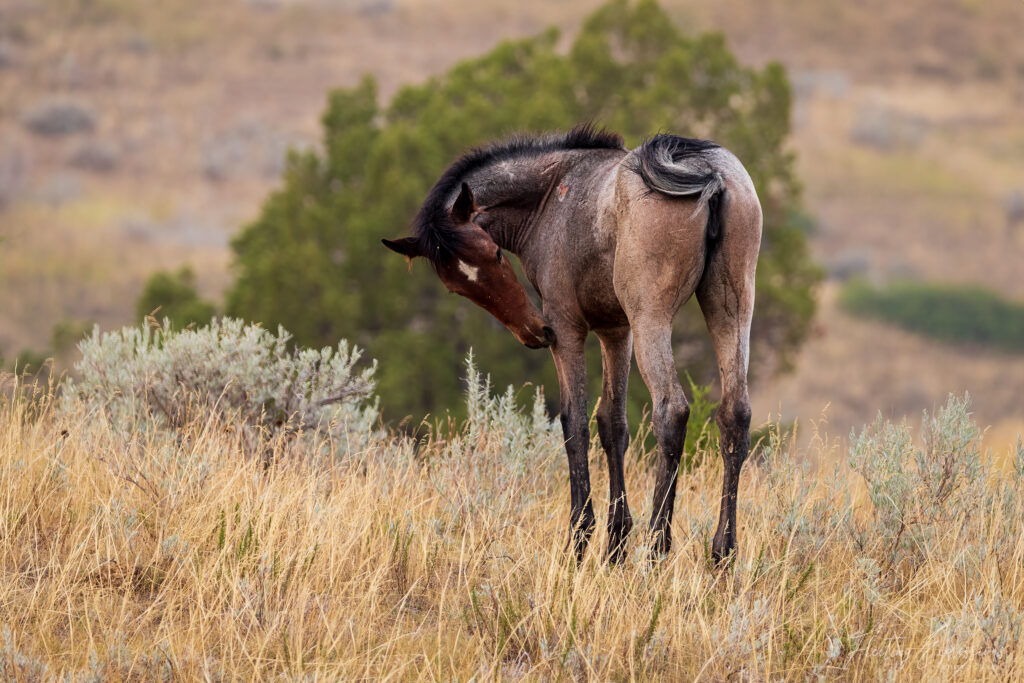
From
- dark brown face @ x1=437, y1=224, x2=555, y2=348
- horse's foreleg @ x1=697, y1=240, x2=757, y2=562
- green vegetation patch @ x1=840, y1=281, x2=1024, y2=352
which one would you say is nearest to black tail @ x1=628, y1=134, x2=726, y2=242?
horse's foreleg @ x1=697, y1=240, x2=757, y2=562

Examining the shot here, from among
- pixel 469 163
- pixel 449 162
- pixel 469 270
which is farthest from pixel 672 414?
pixel 449 162

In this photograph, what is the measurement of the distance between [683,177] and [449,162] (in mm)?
11944

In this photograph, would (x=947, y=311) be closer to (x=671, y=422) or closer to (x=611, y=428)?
(x=611, y=428)

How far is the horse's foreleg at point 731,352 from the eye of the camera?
4.51 m

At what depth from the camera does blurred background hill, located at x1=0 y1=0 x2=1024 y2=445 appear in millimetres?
40312

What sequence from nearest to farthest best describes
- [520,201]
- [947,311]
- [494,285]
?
1. [494,285]
2. [520,201]
3. [947,311]

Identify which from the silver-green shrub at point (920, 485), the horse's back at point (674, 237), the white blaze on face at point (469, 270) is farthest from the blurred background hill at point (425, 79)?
the horse's back at point (674, 237)

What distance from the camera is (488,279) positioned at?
198 inches

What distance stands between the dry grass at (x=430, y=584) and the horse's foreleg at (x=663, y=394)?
0.33 meters

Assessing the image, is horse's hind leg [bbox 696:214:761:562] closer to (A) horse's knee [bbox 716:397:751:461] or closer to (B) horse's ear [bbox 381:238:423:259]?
(A) horse's knee [bbox 716:397:751:461]

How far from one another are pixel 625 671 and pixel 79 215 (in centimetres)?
4525

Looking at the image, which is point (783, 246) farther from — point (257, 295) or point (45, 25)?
point (45, 25)

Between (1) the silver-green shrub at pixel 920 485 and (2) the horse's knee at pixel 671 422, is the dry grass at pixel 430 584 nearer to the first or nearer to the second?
(1) the silver-green shrub at pixel 920 485

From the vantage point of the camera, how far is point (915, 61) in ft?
230
